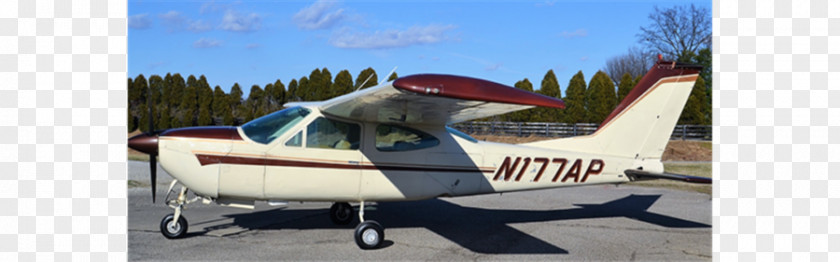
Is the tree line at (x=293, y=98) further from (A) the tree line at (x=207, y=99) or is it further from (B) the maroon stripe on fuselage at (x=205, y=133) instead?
(B) the maroon stripe on fuselage at (x=205, y=133)

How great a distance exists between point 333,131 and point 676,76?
202 inches

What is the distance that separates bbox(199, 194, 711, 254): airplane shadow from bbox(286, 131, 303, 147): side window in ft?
5.30

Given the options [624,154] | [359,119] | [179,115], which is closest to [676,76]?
[624,154]

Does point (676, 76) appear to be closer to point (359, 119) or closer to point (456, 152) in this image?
point (456, 152)

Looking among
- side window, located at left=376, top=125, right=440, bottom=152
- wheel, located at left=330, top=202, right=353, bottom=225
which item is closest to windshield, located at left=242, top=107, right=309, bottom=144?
side window, located at left=376, top=125, right=440, bottom=152

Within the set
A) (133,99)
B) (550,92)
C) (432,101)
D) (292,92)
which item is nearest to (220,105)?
(292,92)

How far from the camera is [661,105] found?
29.1 feet

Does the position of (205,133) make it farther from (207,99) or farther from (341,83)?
(207,99)

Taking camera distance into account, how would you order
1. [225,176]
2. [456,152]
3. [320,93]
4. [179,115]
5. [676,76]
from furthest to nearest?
[179,115] < [320,93] < [676,76] < [456,152] < [225,176]

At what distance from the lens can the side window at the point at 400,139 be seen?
7762 mm

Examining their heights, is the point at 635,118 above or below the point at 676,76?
below

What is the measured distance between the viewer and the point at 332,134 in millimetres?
7582

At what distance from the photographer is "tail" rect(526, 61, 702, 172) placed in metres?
8.77

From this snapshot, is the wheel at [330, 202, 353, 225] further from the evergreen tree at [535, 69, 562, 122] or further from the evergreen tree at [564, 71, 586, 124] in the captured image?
the evergreen tree at [564, 71, 586, 124]
